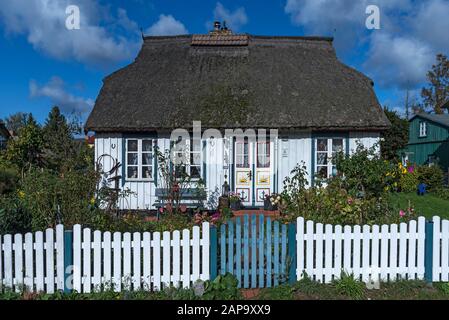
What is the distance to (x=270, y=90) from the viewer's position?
11.9m

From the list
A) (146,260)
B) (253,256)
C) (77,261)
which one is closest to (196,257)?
Result: (146,260)

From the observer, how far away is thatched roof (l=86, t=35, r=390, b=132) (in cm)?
1095

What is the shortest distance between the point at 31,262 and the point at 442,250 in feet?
19.2

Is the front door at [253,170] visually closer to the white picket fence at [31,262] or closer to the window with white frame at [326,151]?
the window with white frame at [326,151]

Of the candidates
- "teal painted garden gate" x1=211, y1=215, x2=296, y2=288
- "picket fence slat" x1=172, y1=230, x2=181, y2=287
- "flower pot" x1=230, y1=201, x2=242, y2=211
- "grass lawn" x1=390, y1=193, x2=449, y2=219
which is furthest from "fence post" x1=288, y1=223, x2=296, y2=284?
"grass lawn" x1=390, y1=193, x2=449, y2=219

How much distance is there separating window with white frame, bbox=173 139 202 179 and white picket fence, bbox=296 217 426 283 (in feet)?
22.0

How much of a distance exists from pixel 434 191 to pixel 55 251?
1786cm

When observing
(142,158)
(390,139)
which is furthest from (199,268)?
(390,139)

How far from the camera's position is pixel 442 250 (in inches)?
195

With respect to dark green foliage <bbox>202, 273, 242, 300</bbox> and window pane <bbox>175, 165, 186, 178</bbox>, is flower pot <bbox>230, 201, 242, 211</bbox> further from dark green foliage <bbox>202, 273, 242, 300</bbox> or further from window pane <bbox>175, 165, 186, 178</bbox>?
dark green foliage <bbox>202, 273, 242, 300</bbox>

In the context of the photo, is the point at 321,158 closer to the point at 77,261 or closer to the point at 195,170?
the point at 195,170

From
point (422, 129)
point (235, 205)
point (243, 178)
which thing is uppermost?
point (422, 129)

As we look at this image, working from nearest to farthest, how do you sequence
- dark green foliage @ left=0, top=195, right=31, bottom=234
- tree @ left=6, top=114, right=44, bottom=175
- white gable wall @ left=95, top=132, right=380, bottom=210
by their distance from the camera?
1. dark green foliage @ left=0, top=195, right=31, bottom=234
2. white gable wall @ left=95, top=132, right=380, bottom=210
3. tree @ left=6, top=114, right=44, bottom=175
